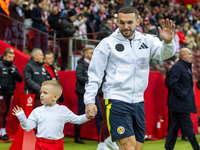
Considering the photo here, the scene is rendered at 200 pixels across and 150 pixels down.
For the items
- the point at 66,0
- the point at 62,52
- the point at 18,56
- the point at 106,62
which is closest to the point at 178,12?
the point at 66,0

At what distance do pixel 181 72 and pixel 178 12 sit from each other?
658 inches

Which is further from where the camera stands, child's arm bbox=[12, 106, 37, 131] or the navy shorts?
child's arm bbox=[12, 106, 37, 131]

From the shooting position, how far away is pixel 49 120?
156 inches

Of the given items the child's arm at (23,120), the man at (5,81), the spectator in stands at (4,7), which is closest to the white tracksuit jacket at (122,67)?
the child's arm at (23,120)

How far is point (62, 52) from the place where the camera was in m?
9.49

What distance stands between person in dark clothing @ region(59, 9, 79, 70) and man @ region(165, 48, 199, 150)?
3992 mm

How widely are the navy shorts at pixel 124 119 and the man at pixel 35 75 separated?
3.53 metres

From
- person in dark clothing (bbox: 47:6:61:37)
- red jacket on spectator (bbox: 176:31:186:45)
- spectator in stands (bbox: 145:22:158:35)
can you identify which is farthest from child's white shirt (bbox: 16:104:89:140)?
red jacket on spectator (bbox: 176:31:186:45)

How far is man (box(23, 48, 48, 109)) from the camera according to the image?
6727mm

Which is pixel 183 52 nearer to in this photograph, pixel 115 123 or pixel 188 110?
pixel 188 110

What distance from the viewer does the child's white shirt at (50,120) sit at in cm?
391

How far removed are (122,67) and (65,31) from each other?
22.8 feet

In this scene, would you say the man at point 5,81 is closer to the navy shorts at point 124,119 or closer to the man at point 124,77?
the man at point 124,77

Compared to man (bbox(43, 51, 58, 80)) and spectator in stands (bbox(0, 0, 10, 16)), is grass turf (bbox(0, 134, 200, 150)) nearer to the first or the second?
man (bbox(43, 51, 58, 80))
